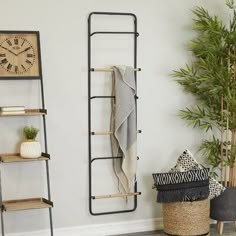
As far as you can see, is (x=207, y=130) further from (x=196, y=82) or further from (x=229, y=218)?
(x=229, y=218)

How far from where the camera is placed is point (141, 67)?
4.65m

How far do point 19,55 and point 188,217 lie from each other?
6.47 ft

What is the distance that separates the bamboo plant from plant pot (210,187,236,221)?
0.14m

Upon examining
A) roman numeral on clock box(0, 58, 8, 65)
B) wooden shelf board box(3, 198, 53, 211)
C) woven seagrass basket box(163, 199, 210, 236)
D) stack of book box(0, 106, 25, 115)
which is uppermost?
roman numeral on clock box(0, 58, 8, 65)

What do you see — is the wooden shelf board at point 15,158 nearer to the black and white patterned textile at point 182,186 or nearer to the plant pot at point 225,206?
the black and white patterned textile at point 182,186

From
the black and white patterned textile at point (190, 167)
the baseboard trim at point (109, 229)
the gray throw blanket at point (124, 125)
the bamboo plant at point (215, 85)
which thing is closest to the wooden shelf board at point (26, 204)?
the baseboard trim at point (109, 229)

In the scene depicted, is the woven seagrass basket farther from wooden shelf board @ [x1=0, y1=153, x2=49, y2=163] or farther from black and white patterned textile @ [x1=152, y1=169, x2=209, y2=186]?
wooden shelf board @ [x1=0, y1=153, x2=49, y2=163]

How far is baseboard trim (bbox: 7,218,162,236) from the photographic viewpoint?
4.50 meters

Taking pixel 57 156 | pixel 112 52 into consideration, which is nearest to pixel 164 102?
pixel 112 52

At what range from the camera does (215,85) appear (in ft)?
15.0

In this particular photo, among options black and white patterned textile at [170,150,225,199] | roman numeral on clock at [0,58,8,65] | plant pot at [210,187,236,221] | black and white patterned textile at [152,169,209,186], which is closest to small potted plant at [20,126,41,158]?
roman numeral on clock at [0,58,8,65]

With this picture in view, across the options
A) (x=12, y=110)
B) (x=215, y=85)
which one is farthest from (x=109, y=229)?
(x=215, y=85)

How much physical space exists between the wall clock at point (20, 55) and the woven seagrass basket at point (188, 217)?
1.63m

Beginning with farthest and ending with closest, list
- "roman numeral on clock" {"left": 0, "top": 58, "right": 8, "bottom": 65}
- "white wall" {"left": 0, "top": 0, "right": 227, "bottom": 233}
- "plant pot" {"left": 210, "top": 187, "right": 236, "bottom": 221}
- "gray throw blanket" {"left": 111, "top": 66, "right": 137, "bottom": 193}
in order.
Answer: "plant pot" {"left": 210, "top": 187, "right": 236, "bottom": 221} → "gray throw blanket" {"left": 111, "top": 66, "right": 137, "bottom": 193} → "white wall" {"left": 0, "top": 0, "right": 227, "bottom": 233} → "roman numeral on clock" {"left": 0, "top": 58, "right": 8, "bottom": 65}
